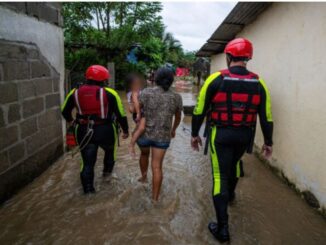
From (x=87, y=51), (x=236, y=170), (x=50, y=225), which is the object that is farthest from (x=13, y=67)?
(x=87, y=51)

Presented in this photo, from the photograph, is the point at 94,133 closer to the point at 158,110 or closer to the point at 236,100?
the point at 158,110

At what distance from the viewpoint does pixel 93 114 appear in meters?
3.38

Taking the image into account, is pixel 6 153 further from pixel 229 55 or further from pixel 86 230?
pixel 229 55

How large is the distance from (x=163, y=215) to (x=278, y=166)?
2.18 meters

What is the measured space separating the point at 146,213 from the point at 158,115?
110cm

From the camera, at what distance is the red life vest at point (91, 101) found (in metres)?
3.29

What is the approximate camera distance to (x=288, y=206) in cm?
340

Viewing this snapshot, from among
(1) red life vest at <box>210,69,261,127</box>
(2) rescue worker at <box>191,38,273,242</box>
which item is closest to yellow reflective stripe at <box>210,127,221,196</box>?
(2) rescue worker at <box>191,38,273,242</box>

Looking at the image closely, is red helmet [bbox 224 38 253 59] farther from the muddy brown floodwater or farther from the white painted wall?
the muddy brown floodwater

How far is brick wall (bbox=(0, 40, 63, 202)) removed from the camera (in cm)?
321

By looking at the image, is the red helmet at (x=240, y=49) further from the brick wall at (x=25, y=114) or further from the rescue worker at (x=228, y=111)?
the brick wall at (x=25, y=114)

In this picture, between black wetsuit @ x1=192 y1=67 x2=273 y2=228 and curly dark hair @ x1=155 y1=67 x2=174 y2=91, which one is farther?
curly dark hair @ x1=155 y1=67 x2=174 y2=91

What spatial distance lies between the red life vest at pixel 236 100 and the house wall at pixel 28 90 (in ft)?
7.76

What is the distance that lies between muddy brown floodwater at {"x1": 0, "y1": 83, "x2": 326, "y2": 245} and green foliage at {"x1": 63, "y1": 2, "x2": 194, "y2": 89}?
1096cm
